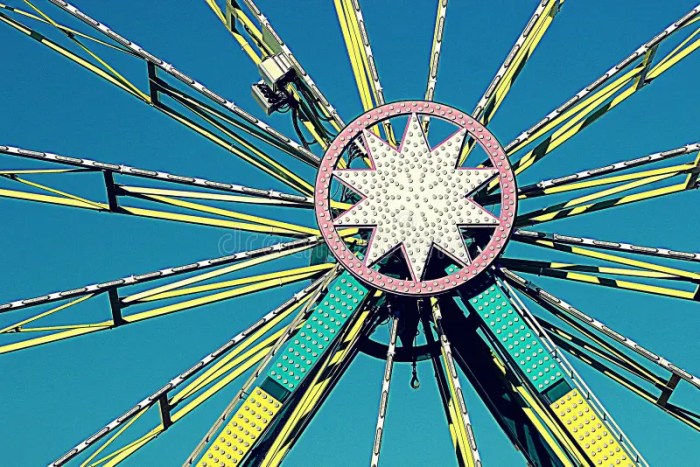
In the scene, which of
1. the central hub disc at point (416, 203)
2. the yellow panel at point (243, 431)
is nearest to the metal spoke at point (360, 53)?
the central hub disc at point (416, 203)

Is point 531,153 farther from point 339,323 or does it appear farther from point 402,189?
point 339,323

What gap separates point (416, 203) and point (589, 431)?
5716 mm

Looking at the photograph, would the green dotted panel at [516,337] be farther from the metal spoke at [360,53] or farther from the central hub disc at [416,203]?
the metal spoke at [360,53]

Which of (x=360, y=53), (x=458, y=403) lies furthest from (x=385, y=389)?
(x=360, y=53)

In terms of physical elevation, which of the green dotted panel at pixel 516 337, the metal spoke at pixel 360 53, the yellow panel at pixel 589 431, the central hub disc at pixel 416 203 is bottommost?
the yellow panel at pixel 589 431

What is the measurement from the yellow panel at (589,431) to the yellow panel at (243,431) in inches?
220

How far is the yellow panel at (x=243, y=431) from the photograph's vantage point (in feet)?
85.1

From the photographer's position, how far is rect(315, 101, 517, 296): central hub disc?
88.7ft

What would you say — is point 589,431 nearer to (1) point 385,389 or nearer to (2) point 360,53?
(1) point 385,389

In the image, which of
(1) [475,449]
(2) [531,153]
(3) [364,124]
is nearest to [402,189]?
(3) [364,124]

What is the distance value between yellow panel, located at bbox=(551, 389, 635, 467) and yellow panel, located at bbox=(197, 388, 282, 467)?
18.3 ft

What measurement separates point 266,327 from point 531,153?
690cm

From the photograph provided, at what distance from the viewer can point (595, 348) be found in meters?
29.1

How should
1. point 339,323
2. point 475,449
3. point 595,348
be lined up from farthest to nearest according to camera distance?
point 595,348 < point 339,323 < point 475,449
